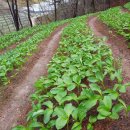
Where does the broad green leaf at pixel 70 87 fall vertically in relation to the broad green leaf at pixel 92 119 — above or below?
above

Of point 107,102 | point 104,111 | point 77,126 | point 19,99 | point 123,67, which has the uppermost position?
→ point 107,102

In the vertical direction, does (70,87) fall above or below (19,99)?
above

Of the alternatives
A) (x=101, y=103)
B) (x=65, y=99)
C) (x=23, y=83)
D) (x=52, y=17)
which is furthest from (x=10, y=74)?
(x=52, y=17)

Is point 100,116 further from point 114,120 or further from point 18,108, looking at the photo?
point 18,108

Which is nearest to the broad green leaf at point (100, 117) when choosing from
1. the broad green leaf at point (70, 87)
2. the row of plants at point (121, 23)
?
the broad green leaf at point (70, 87)

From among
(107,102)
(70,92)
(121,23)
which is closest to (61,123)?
(107,102)

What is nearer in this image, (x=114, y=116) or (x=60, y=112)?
(x=114, y=116)

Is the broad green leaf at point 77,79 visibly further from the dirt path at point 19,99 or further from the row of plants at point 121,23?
the row of plants at point 121,23

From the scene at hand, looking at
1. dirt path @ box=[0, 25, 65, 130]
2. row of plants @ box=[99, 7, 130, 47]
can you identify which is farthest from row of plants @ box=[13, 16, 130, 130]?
row of plants @ box=[99, 7, 130, 47]

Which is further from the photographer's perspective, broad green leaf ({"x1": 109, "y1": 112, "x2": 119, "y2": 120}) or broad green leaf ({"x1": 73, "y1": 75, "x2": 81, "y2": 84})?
broad green leaf ({"x1": 73, "y1": 75, "x2": 81, "y2": 84})

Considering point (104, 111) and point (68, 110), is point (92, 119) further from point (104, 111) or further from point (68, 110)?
point (68, 110)

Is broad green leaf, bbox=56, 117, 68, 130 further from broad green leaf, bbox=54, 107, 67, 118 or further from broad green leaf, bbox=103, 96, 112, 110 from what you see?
broad green leaf, bbox=103, 96, 112, 110

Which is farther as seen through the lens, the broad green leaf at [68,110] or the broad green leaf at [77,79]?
the broad green leaf at [77,79]

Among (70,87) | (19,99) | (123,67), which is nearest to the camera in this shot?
(70,87)
